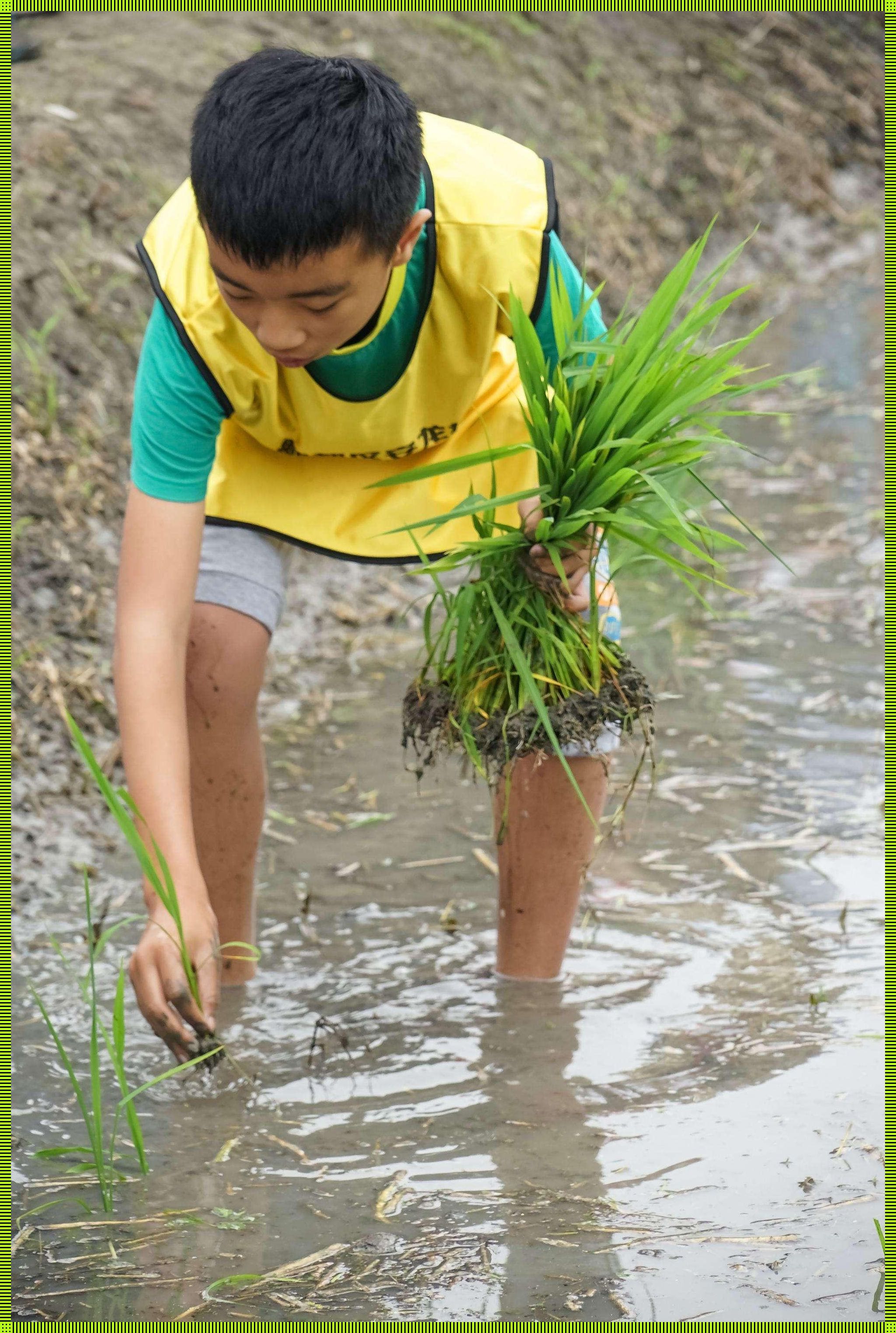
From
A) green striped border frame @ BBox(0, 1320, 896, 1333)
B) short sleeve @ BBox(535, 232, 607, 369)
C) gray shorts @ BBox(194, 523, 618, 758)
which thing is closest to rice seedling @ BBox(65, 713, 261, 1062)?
green striped border frame @ BBox(0, 1320, 896, 1333)

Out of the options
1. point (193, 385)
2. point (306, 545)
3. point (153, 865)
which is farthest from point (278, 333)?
point (153, 865)

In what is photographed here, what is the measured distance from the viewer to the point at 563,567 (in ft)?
7.26

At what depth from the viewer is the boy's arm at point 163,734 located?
1920 mm

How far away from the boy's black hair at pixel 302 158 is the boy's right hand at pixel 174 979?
882 millimetres

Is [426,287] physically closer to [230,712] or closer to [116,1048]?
[230,712]

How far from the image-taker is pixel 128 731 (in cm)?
206

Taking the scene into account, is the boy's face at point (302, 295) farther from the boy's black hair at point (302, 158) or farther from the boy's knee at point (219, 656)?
the boy's knee at point (219, 656)

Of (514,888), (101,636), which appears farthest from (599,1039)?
(101,636)

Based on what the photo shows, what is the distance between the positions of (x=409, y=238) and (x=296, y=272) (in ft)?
0.87

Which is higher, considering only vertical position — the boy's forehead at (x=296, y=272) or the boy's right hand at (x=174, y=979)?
the boy's forehead at (x=296, y=272)

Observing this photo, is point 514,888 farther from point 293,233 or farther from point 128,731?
point 293,233

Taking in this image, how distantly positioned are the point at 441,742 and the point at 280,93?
0.99 metres

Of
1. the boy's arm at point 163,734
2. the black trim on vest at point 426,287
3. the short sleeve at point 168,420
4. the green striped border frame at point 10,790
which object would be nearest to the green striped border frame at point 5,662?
the green striped border frame at point 10,790

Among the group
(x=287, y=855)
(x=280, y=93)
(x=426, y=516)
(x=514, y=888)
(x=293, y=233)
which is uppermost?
(x=280, y=93)
